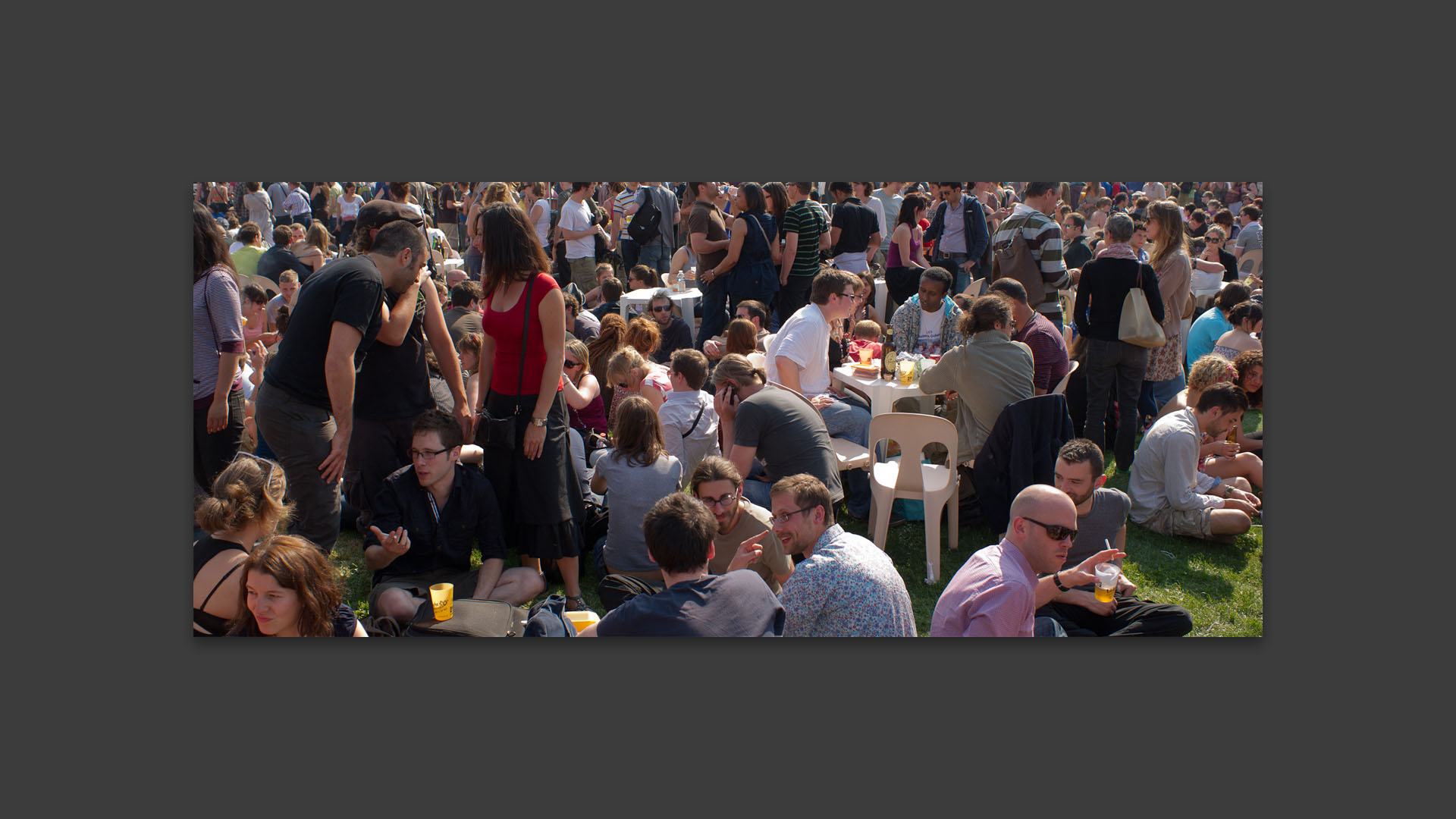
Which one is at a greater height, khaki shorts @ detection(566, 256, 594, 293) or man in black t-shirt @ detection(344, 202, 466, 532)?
khaki shorts @ detection(566, 256, 594, 293)

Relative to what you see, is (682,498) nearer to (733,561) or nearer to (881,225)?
(733,561)

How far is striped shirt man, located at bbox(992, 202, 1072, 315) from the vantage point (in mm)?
7223

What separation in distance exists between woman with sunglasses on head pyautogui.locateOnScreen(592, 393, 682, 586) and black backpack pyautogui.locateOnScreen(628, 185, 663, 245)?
6.13 m

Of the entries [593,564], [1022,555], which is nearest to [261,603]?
[593,564]

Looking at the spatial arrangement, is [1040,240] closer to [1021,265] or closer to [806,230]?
[1021,265]

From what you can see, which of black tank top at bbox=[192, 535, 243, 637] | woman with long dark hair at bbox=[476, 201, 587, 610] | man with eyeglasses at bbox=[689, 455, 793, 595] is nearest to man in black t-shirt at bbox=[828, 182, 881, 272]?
man with eyeglasses at bbox=[689, 455, 793, 595]

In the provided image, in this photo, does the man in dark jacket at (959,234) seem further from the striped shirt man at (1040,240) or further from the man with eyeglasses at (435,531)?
the man with eyeglasses at (435,531)

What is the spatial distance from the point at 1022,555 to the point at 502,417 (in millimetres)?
2119

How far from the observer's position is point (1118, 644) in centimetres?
358

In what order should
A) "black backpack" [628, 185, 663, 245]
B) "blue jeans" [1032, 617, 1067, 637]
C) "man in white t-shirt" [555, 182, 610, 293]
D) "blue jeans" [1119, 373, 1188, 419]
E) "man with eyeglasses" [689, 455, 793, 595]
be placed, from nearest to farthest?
"blue jeans" [1032, 617, 1067, 637], "man with eyeglasses" [689, 455, 793, 595], "blue jeans" [1119, 373, 1188, 419], "man in white t-shirt" [555, 182, 610, 293], "black backpack" [628, 185, 663, 245]

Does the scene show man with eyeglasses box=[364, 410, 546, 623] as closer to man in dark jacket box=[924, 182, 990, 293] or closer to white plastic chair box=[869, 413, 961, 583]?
white plastic chair box=[869, 413, 961, 583]

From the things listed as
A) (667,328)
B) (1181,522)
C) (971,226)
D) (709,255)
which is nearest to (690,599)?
(1181,522)

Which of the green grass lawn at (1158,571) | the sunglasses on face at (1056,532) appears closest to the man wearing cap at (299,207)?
the green grass lawn at (1158,571)

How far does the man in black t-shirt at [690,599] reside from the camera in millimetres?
3348
